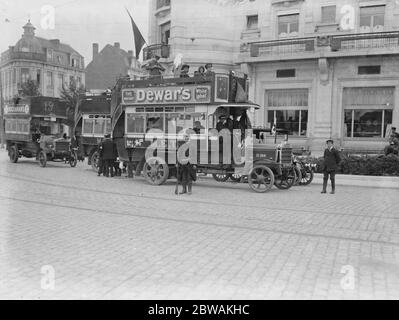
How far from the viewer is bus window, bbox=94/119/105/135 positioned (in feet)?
65.2

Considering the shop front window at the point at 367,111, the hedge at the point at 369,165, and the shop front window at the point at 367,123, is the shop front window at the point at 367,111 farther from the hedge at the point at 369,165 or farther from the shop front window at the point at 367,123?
the hedge at the point at 369,165

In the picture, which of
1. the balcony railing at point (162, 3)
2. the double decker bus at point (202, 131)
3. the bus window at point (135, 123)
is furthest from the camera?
the balcony railing at point (162, 3)

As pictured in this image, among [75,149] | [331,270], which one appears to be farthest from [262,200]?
A: [75,149]

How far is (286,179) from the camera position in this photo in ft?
48.7

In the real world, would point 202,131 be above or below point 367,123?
below

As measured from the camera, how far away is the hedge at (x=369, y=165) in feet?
59.1

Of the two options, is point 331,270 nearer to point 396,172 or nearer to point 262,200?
point 262,200

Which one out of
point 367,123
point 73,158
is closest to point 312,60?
point 367,123

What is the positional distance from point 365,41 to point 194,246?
20.7m

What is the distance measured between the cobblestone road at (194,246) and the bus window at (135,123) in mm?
3825

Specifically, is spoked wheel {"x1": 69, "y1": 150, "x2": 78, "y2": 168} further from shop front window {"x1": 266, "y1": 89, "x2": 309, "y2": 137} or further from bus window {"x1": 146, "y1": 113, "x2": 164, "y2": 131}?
shop front window {"x1": 266, "y1": 89, "x2": 309, "y2": 137}

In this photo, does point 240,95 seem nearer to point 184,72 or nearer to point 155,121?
point 184,72

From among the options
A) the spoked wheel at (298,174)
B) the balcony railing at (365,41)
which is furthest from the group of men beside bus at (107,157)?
the balcony railing at (365,41)

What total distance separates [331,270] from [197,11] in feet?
47.6
